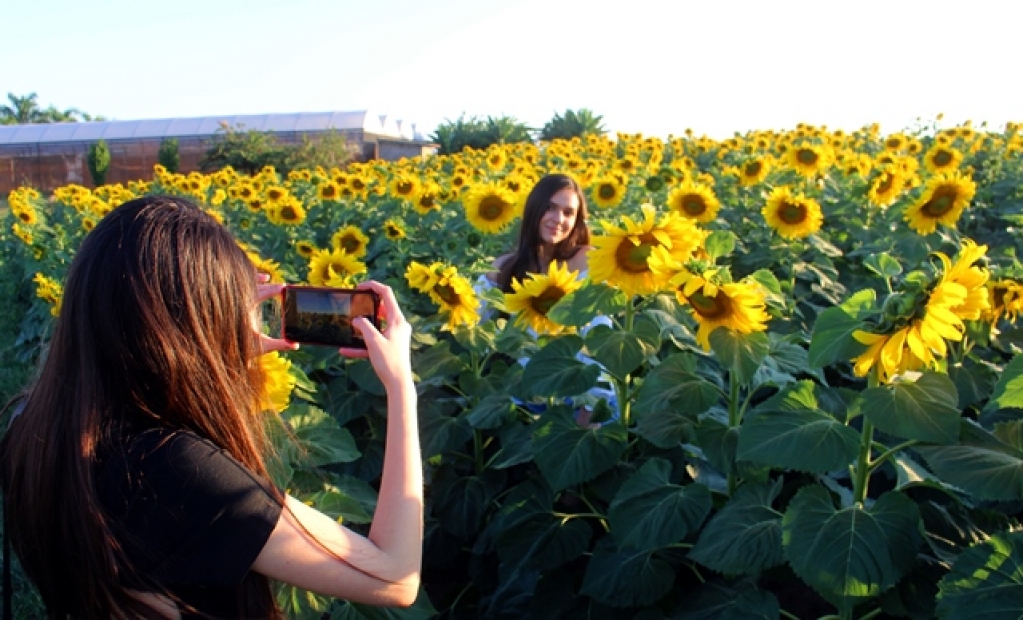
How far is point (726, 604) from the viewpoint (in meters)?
2.09

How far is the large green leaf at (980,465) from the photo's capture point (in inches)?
63.1

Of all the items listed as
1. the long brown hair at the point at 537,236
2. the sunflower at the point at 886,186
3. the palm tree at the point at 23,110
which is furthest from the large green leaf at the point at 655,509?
the palm tree at the point at 23,110

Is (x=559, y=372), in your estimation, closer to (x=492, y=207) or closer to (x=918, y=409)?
(x=918, y=409)

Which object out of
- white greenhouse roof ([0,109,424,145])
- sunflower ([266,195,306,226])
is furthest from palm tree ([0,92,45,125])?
sunflower ([266,195,306,226])

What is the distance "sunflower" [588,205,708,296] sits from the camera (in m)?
2.34

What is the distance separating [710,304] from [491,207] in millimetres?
3602

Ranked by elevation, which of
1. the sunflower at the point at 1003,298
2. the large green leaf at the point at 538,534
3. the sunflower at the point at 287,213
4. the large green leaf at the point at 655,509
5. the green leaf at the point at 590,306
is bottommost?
the large green leaf at the point at 538,534

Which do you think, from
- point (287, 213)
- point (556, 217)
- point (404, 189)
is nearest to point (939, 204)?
point (556, 217)

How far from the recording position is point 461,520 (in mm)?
2949

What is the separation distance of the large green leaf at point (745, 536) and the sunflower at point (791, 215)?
9.64 ft

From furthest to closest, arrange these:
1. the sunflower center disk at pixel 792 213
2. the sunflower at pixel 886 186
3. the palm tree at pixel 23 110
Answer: the palm tree at pixel 23 110, the sunflower at pixel 886 186, the sunflower center disk at pixel 792 213

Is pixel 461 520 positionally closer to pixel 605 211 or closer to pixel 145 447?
pixel 145 447

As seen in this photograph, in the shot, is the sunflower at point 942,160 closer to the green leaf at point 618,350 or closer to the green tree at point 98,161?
the green leaf at point 618,350

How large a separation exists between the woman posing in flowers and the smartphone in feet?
0.52
